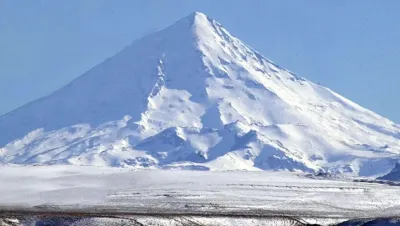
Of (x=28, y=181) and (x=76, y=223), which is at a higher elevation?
(x=28, y=181)

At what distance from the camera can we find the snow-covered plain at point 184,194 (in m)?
73.7

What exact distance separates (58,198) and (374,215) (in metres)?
27.3

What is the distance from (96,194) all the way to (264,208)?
17095 millimetres

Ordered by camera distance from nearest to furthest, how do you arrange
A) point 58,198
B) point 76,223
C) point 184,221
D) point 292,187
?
point 76,223 < point 184,221 < point 58,198 < point 292,187

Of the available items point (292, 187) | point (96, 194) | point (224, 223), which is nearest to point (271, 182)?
point (292, 187)

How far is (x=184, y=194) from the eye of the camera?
3418 inches

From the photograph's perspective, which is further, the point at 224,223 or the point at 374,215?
the point at 374,215

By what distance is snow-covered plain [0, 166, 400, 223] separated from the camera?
7369 centimetres

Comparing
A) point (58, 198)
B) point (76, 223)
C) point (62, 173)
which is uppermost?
point (62, 173)

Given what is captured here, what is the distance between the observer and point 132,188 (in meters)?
91.2

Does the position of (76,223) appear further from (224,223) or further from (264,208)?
(264,208)

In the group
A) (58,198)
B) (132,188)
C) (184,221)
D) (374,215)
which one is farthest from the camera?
(132,188)

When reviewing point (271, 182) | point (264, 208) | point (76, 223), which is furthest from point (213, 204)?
point (271, 182)

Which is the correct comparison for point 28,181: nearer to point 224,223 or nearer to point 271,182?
point 271,182
